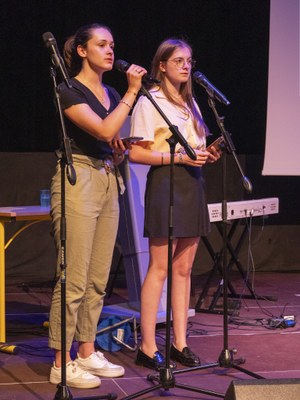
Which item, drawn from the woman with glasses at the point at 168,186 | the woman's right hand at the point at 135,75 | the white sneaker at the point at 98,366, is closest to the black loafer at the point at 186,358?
the woman with glasses at the point at 168,186

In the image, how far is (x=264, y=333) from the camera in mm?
5223

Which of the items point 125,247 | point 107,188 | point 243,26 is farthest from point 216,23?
point 107,188

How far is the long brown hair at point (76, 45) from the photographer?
3809mm

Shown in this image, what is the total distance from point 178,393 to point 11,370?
0.96 metres

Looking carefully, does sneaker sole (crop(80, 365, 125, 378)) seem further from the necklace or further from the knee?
the necklace

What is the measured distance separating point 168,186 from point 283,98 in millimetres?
3191

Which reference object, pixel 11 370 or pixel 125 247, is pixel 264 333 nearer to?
pixel 125 247

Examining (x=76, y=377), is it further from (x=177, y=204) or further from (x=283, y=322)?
(x=283, y=322)

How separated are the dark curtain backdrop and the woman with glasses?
2.98m

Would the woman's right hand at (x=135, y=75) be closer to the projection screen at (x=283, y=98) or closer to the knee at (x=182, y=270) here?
the knee at (x=182, y=270)

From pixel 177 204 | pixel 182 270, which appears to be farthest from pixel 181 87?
pixel 182 270

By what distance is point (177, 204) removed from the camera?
163 inches

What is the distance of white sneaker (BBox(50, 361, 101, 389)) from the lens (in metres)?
3.84

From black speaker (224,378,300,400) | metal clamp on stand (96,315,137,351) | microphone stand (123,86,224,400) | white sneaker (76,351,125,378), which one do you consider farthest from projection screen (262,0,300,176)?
black speaker (224,378,300,400)
